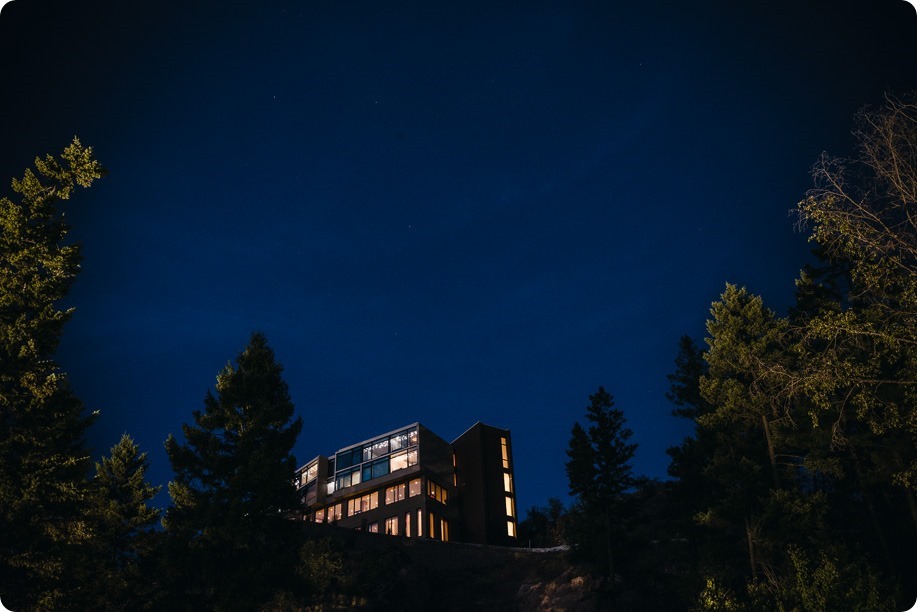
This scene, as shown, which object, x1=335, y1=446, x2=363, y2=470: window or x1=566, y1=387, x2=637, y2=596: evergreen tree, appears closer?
x1=566, y1=387, x2=637, y2=596: evergreen tree

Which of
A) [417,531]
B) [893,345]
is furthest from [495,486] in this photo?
[893,345]

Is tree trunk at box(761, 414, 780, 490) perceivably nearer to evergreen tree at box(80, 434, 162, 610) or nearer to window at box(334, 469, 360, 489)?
evergreen tree at box(80, 434, 162, 610)

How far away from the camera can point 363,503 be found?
68688mm

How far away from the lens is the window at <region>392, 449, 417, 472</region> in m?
65.9

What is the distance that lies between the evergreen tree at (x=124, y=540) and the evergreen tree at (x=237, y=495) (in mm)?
2935

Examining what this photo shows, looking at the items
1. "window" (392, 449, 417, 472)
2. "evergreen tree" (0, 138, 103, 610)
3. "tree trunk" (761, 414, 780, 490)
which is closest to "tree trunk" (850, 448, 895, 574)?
"tree trunk" (761, 414, 780, 490)

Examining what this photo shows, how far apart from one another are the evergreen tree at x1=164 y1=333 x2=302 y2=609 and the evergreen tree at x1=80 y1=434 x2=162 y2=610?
9.63ft

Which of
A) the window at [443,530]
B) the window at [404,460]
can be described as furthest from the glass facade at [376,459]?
the window at [443,530]

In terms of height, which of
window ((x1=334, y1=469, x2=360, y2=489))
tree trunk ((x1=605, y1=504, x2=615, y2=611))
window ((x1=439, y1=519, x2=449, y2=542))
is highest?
window ((x1=334, y1=469, x2=360, y2=489))

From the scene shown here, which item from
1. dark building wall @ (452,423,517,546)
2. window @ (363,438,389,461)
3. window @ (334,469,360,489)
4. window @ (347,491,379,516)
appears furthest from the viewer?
window @ (334,469,360,489)

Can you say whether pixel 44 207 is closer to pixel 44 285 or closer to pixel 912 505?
pixel 44 285

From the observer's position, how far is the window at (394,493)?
214 feet

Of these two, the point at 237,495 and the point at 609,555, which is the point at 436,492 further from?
the point at 237,495

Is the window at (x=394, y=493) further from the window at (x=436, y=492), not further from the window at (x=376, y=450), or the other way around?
the window at (x=376, y=450)
